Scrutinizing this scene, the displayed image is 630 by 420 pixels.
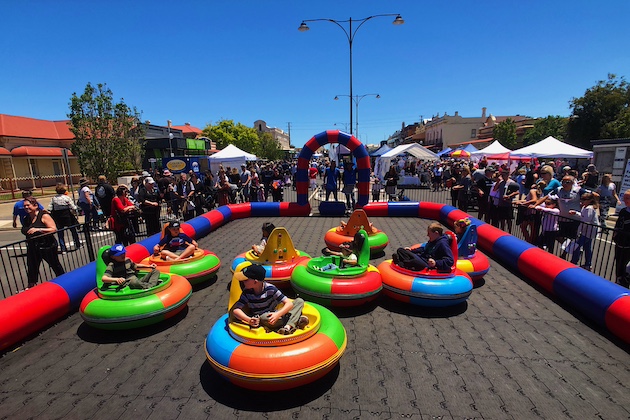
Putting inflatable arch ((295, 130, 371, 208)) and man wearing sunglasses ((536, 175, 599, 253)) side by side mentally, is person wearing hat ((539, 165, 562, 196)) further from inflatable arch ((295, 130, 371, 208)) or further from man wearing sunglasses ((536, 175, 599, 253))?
inflatable arch ((295, 130, 371, 208))

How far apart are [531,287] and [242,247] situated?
6942mm

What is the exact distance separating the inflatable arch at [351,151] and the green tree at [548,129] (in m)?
38.6

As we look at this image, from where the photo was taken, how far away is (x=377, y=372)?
4031mm

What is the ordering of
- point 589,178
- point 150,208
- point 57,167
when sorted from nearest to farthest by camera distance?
point 150,208
point 589,178
point 57,167

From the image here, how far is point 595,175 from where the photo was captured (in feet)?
34.4

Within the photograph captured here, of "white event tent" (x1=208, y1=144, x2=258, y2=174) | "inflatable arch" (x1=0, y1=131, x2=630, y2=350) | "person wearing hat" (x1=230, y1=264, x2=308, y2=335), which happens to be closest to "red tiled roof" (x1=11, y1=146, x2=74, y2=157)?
"white event tent" (x1=208, y1=144, x2=258, y2=174)

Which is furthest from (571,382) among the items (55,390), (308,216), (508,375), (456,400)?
(308,216)

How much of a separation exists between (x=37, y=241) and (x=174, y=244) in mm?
2473

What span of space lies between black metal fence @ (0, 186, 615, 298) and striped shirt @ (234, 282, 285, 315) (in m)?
4.24

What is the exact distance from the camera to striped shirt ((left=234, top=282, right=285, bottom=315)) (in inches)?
158

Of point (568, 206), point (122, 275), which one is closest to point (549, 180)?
point (568, 206)

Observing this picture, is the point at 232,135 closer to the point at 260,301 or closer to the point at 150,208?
the point at 150,208

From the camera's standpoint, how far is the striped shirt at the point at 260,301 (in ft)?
13.1

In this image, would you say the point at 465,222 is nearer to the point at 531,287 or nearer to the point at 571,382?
the point at 531,287
